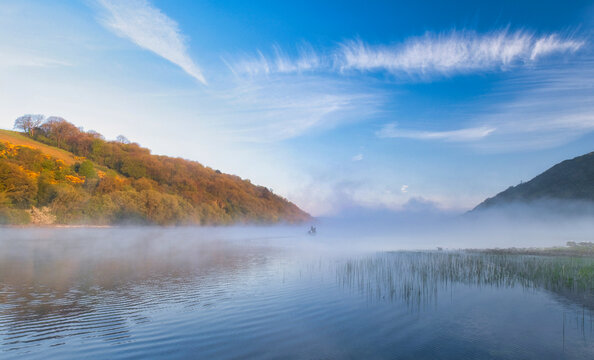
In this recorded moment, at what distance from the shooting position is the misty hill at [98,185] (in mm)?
72750

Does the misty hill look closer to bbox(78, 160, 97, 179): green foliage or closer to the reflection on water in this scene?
bbox(78, 160, 97, 179): green foliage

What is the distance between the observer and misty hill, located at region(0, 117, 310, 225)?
72.8 m

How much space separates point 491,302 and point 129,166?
136 m

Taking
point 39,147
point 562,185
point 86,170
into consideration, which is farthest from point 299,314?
point 562,185

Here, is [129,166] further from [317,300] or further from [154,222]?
[317,300]

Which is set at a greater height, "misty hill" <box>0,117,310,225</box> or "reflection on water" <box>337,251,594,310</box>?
"misty hill" <box>0,117,310,225</box>

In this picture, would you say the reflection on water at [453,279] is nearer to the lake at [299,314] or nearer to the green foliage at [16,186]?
the lake at [299,314]

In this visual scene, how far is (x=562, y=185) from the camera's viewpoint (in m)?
109

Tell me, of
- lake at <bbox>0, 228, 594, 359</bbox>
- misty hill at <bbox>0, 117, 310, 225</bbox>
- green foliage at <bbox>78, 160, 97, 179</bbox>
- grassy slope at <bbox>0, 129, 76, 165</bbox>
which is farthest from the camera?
grassy slope at <bbox>0, 129, 76, 165</bbox>

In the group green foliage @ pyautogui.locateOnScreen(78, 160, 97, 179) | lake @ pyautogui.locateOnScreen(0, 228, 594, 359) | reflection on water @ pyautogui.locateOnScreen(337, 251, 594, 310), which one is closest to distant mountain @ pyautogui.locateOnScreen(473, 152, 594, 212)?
reflection on water @ pyautogui.locateOnScreen(337, 251, 594, 310)

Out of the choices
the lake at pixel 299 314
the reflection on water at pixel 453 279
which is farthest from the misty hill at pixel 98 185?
the reflection on water at pixel 453 279

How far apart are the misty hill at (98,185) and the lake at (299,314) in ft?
220

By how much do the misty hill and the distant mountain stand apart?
388 feet

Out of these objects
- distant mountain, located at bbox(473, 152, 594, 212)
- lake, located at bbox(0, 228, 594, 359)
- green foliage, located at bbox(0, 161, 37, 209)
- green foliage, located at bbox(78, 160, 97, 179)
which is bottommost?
lake, located at bbox(0, 228, 594, 359)
